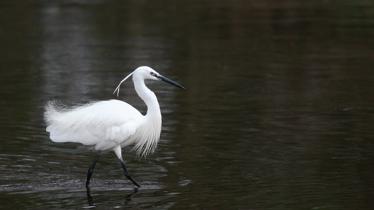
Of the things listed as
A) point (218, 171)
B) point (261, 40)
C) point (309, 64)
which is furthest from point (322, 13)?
point (218, 171)

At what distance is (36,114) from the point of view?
12.2 metres

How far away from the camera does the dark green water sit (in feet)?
28.3

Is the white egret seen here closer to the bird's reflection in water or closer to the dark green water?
the bird's reflection in water

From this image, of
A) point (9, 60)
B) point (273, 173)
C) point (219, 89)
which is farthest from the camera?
point (9, 60)

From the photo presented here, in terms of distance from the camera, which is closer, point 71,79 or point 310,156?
point 310,156

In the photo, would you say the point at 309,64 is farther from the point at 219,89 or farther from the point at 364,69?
the point at 219,89

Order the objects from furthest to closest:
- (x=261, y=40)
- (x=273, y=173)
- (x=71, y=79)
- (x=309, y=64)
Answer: (x=261, y=40), (x=309, y=64), (x=71, y=79), (x=273, y=173)

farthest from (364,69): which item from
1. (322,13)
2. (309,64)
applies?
(322,13)

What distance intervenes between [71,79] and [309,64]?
4.15 metres

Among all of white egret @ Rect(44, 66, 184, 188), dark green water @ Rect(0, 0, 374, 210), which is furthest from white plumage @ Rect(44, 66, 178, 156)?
dark green water @ Rect(0, 0, 374, 210)

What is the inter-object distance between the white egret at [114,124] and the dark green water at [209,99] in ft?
1.35

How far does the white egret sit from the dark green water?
1.35 feet

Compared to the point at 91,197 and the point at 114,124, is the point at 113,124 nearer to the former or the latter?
the point at 114,124

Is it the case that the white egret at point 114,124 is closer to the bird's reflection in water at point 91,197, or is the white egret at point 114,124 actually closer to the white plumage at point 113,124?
the white plumage at point 113,124
